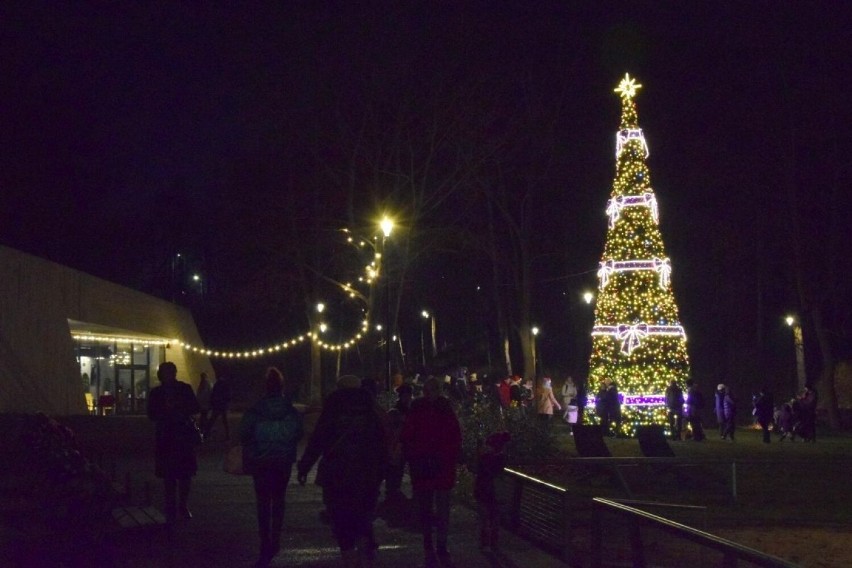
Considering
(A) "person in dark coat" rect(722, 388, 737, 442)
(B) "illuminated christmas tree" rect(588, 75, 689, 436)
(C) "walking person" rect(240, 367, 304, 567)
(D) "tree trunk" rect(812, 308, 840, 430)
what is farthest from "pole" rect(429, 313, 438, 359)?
(C) "walking person" rect(240, 367, 304, 567)

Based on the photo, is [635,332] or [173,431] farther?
[635,332]

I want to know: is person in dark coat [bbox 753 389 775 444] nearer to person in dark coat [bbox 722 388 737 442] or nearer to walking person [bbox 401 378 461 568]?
person in dark coat [bbox 722 388 737 442]

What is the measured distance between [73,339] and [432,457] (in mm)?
28627

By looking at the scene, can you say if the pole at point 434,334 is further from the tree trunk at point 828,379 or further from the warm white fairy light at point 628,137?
the warm white fairy light at point 628,137

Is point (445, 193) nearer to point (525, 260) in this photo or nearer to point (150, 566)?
point (525, 260)

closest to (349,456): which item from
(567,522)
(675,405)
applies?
(567,522)

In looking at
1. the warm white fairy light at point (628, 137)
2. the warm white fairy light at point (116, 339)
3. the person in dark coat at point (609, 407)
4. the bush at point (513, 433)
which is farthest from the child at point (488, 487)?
the warm white fairy light at point (116, 339)

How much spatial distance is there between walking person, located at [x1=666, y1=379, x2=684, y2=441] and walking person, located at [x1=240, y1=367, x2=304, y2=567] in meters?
21.1

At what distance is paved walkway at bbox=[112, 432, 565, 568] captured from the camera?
1044 cm

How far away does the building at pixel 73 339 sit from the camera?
29.7m

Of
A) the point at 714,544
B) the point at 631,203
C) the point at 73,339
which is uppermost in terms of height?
the point at 631,203

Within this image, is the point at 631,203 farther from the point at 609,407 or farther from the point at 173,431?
the point at 173,431

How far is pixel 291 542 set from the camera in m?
11.5

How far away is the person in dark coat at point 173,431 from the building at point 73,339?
17037 millimetres
